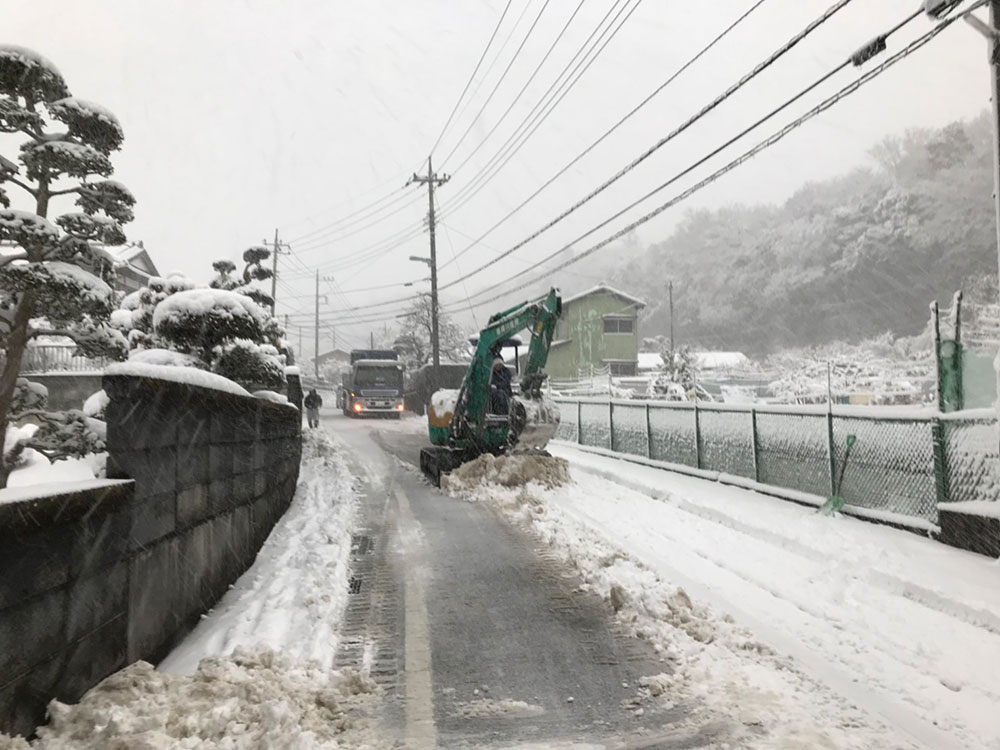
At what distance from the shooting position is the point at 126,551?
3.63m

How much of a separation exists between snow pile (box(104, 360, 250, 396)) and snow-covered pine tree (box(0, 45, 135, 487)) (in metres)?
1.36

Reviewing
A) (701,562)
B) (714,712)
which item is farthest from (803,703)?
(701,562)

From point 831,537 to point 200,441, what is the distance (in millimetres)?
6947

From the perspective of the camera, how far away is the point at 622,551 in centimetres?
698

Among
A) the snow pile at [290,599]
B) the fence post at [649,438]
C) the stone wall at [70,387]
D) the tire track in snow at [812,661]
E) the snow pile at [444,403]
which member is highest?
the stone wall at [70,387]

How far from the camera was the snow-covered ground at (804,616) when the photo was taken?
3627 millimetres

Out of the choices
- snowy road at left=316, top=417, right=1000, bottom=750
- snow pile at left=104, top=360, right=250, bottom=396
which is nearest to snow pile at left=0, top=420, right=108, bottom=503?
snow pile at left=104, top=360, right=250, bottom=396

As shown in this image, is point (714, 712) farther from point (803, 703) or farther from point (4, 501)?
point (4, 501)

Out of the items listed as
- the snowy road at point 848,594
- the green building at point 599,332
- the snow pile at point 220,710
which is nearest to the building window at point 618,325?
the green building at point 599,332

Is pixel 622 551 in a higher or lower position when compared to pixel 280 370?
lower

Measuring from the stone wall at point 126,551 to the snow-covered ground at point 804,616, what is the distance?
321cm

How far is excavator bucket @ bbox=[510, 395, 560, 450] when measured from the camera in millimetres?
11984

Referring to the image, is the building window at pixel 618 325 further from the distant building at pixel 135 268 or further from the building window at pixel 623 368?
the distant building at pixel 135 268

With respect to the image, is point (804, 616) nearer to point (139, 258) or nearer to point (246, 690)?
point (246, 690)
